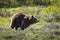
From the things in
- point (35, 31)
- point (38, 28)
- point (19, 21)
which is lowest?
point (38, 28)

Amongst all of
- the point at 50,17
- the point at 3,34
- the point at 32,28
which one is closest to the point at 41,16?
the point at 50,17

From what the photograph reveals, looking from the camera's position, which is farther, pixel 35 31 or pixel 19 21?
pixel 19 21

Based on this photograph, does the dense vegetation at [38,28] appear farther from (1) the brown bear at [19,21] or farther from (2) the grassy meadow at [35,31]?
(1) the brown bear at [19,21]

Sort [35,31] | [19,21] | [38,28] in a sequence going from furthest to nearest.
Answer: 1. [38,28]
2. [19,21]
3. [35,31]

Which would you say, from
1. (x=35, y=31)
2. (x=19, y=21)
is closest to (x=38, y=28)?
(x=35, y=31)

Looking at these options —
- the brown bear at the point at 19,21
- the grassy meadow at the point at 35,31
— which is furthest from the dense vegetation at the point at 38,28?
the brown bear at the point at 19,21

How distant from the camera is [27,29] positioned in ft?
38.4

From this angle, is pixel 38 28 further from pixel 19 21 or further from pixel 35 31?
pixel 19 21

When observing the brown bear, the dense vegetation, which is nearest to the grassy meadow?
the dense vegetation

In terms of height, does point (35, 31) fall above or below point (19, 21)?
below

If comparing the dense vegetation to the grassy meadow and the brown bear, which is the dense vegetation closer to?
the grassy meadow

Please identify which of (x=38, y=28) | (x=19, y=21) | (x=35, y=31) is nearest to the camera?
(x=35, y=31)

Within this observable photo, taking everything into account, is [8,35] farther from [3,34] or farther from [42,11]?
[42,11]

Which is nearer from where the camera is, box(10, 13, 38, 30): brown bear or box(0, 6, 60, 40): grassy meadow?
box(0, 6, 60, 40): grassy meadow
